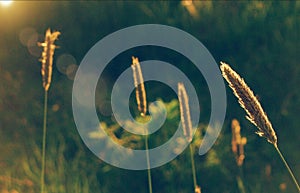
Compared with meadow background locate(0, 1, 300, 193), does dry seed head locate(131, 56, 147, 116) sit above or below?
below

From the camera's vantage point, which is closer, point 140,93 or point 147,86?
point 140,93

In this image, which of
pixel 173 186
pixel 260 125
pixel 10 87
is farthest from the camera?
pixel 10 87

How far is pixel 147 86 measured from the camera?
1806 mm

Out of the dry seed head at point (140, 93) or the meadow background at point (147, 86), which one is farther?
the meadow background at point (147, 86)

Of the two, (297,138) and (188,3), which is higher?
(188,3)

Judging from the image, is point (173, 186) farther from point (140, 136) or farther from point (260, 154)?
point (260, 154)

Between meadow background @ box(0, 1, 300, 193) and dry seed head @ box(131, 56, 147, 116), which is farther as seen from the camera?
meadow background @ box(0, 1, 300, 193)

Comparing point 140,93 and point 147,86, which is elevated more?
point 147,86

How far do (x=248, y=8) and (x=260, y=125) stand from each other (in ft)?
3.77

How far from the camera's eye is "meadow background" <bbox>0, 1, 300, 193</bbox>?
1482mm

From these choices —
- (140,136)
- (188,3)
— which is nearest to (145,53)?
(188,3)

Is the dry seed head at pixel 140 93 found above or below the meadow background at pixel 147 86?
below

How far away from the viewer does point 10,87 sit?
1808 millimetres

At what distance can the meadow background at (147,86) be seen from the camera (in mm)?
1482
